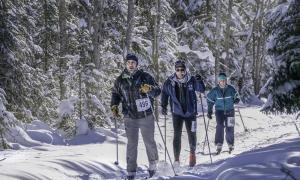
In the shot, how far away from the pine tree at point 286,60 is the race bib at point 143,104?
2429 millimetres

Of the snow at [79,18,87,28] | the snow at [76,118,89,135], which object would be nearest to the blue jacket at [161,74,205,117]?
the snow at [76,118,89,135]

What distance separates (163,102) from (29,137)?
216 inches

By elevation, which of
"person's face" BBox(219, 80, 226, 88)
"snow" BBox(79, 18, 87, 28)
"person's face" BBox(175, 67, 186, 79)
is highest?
"snow" BBox(79, 18, 87, 28)

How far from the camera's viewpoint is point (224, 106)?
12.6 meters

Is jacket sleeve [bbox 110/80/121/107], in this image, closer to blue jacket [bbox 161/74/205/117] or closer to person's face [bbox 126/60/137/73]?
person's face [bbox 126/60/137/73]

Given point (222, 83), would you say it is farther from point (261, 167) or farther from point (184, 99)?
point (261, 167)

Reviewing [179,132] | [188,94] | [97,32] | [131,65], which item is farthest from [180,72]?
[97,32]

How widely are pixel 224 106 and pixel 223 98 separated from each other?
0.71 feet

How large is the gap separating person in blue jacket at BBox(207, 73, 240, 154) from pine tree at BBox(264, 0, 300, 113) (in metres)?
3.32

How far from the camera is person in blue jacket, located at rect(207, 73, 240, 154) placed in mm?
12547

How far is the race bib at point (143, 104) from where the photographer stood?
861 cm

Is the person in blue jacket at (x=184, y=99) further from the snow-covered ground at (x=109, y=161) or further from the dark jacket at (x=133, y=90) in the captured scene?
the dark jacket at (x=133, y=90)

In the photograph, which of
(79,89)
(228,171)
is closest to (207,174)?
(228,171)

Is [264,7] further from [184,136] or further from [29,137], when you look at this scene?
[29,137]
